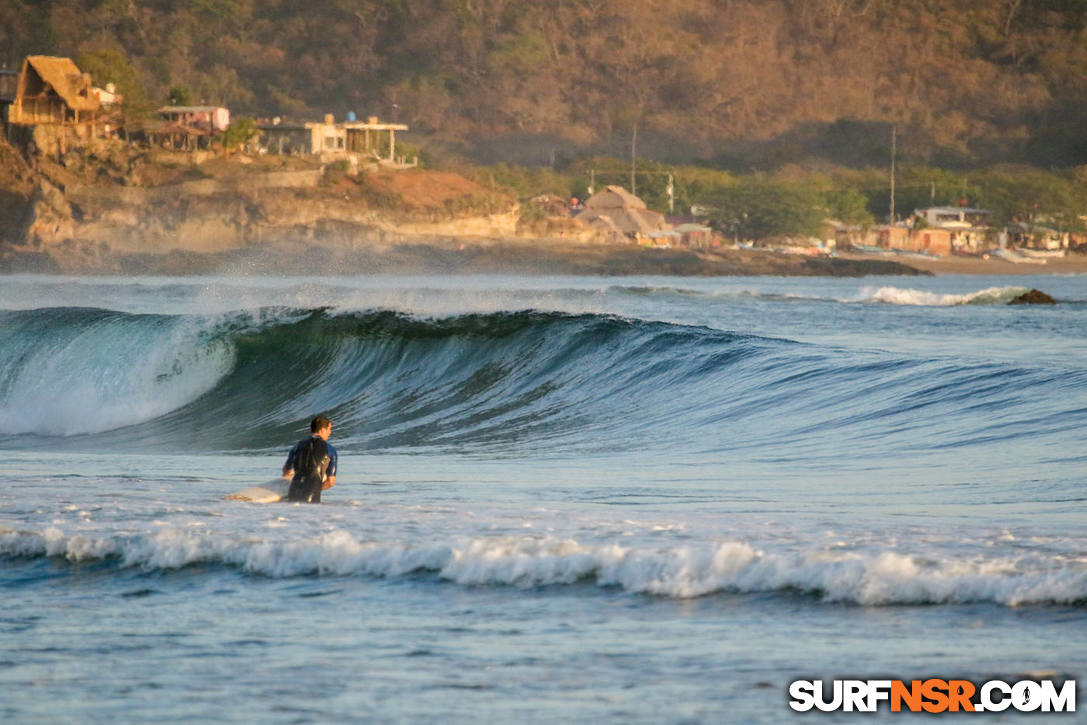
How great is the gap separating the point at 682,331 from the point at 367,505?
1238 cm

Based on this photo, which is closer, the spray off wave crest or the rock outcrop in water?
the spray off wave crest

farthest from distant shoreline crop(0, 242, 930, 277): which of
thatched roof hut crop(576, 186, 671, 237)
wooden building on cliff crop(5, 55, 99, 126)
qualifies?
wooden building on cliff crop(5, 55, 99, 126)

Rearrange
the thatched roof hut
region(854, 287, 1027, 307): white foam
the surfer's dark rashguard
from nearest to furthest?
the surfer's dark rashguard → region(854, 287, 1027, 307): white foam → the thatched roof hut

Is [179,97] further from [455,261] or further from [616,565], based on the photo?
[616,565]

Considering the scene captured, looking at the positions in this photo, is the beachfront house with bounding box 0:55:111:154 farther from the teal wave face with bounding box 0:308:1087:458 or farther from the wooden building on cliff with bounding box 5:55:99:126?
the teal wave face with bounding box 0:308:1087:458

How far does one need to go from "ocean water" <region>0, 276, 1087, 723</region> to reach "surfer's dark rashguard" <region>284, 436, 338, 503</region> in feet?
0.52

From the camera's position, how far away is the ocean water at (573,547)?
6012mm

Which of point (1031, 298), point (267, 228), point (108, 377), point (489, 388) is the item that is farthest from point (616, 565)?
point (267, 228)

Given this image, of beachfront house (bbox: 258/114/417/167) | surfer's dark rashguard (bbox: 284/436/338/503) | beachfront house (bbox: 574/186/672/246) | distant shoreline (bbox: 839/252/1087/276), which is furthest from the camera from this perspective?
beachfront house (bbox: 258/114/417/167)

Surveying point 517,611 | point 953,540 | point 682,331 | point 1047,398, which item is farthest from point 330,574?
point 682,331

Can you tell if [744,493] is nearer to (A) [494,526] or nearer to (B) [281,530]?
(A) [494,526]

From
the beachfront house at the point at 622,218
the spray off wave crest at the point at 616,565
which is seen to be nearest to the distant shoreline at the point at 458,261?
the beachfront house at the point at 622,218

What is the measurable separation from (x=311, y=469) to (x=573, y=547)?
3.02 metres

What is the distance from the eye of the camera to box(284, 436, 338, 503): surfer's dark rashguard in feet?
34.5
